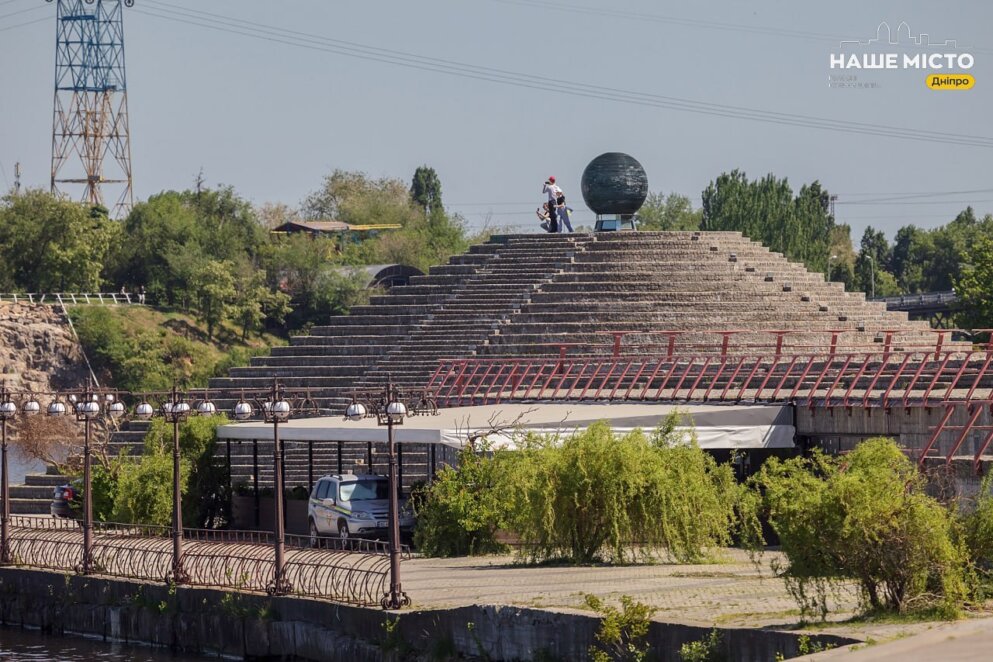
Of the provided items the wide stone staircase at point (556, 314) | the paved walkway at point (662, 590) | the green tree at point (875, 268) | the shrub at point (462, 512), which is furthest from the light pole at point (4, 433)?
the green tree at point (875, 268)

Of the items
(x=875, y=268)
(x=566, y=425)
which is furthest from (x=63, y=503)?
(x=875, y=268)

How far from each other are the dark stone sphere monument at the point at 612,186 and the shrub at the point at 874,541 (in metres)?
37.5

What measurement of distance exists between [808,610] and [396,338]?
108 ft

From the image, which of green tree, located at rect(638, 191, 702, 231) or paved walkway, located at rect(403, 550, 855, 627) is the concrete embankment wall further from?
green tree, located at rect(638, 191, 702, 231)

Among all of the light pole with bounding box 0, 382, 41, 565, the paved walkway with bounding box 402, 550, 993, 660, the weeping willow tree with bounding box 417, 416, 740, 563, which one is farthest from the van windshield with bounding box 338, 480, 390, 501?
the light pole with bounding box 0, 382, 41, 565

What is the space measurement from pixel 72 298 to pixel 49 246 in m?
4.20

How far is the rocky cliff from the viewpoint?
11044 cm

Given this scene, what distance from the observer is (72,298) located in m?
115

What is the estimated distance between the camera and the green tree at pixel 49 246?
117 metres

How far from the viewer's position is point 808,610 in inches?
827

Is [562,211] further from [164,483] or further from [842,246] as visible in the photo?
[842,246]

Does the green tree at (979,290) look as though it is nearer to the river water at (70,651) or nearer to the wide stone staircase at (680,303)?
the wide stone staircase at (680,303)

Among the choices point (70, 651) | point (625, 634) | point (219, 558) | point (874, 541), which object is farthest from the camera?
point (219, 558)

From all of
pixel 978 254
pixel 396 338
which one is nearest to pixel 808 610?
pixel 396 338
